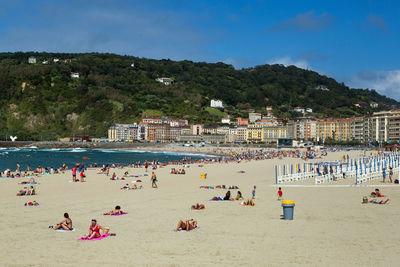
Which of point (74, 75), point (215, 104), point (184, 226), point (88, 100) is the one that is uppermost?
point (74, 75)

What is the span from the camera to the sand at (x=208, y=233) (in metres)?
8.79

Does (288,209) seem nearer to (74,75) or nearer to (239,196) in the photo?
(239,196)

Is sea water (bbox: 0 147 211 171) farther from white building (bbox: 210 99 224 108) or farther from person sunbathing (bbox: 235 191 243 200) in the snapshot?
white building (bbox: 210 99 224 108)

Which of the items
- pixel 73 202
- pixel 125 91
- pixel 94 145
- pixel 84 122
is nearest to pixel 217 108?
pixel 125 91

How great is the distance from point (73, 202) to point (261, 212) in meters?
7.80

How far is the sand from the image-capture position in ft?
28.8

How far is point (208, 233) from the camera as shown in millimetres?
11227

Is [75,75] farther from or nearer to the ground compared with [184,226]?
farther from the ground

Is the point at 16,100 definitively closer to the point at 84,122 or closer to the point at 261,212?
the point at 84,122

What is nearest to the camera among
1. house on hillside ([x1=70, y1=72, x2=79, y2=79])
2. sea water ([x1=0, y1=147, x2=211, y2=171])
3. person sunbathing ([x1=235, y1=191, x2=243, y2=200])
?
person sunbathing ([x1=235, y1=191, x2=243, y2=200])

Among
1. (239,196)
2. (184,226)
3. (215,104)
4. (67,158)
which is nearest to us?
(184,226)

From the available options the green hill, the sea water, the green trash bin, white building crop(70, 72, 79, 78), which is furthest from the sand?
white building crop(70, 72, 79, 78)

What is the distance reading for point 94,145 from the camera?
364ft

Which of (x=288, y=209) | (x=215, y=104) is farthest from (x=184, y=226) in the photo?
(x=215, y=104)
